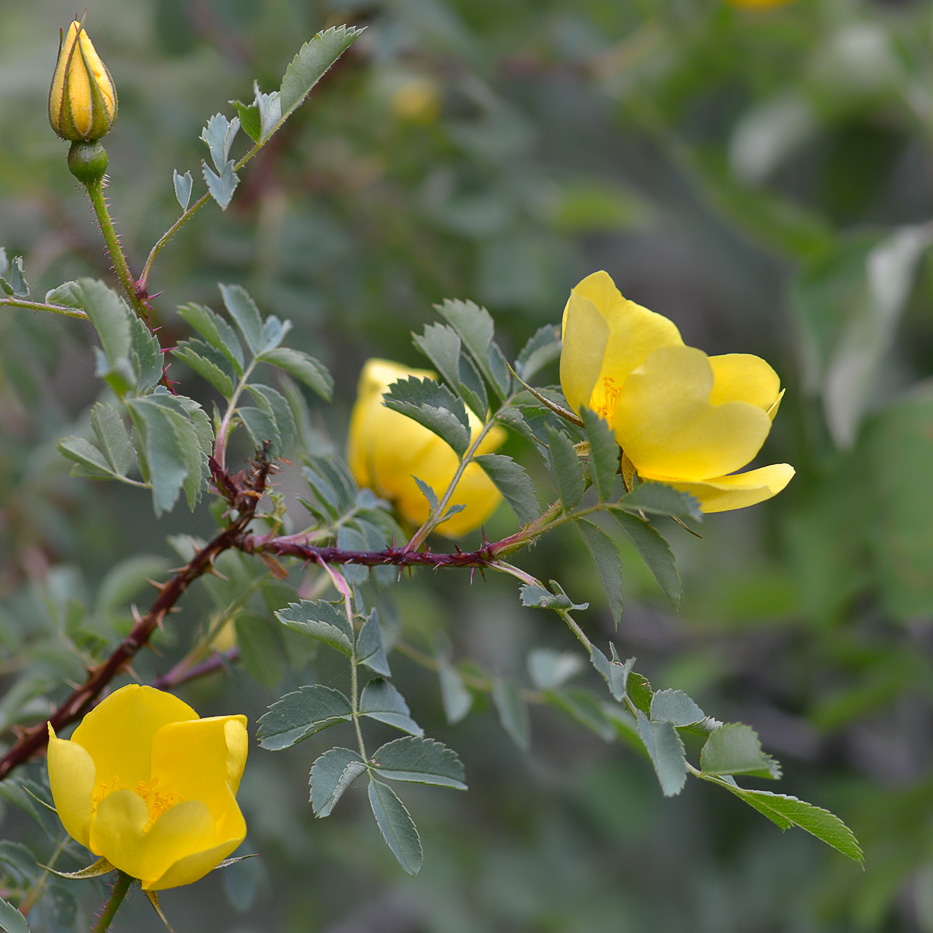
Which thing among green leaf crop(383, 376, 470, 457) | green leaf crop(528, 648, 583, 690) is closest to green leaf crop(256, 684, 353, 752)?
green leaf crop(383, 376, 470, 457)

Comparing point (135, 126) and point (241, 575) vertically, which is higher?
point (135, 126)

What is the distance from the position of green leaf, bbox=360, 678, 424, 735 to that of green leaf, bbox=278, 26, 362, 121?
0.21 metres

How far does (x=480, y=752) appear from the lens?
1322 mm

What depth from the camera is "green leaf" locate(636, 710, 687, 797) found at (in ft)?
1.08

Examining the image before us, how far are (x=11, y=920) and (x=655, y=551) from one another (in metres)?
0.26

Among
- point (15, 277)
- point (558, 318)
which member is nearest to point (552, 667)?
point (15, 277)

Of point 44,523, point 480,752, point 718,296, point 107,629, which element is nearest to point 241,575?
point 107,629

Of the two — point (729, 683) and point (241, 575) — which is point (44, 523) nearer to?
point (241, 575)

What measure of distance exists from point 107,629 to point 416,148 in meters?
0.77

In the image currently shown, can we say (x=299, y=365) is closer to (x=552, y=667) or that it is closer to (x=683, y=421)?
(x=683, y=421)

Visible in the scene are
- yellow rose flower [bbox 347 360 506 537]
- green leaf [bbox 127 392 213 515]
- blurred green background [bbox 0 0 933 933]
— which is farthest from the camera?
blurred green background [bbox 0 0 933 933]

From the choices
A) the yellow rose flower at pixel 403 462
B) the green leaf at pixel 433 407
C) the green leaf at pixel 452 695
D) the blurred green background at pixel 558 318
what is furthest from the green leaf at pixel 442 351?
the blurred green background at pixel 558 318

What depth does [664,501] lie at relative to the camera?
32 centimetres

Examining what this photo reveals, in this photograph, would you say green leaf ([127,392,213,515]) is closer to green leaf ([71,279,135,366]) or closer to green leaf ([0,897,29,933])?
green leaf ([71,279,135,366])
